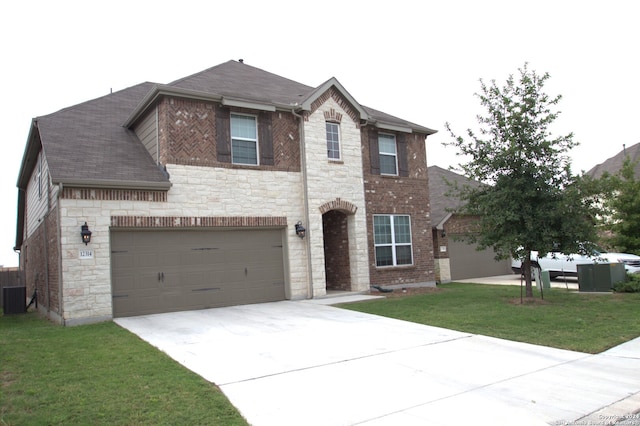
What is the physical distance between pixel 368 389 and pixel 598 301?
9.99 meters

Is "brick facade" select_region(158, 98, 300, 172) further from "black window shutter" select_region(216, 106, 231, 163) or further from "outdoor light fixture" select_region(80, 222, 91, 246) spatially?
"outdoor light fixture" select_region(80, 222, 91, 246)

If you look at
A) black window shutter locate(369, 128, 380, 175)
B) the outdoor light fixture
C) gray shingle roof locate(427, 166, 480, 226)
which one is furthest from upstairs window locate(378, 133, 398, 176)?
the outdoor light fixture

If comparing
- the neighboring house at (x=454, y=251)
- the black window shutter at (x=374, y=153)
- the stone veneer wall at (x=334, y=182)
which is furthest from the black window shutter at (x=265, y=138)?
the neighboring house at (x=454, y=251)

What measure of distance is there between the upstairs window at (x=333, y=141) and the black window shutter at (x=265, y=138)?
2.13 m

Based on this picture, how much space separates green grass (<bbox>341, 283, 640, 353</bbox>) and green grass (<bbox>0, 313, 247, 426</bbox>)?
5789 mm

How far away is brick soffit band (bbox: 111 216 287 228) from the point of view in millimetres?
12148

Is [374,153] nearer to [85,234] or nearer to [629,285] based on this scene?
[629,285]

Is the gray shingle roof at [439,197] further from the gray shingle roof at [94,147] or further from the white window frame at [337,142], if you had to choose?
the gray shingle roof at [94,147]

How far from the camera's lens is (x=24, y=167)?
1789 centimetres

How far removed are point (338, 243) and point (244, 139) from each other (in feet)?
16.4

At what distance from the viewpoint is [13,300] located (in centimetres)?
1527

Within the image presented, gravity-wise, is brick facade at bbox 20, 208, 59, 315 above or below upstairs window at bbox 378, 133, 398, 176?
below

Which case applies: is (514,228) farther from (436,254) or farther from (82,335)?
(82,335)

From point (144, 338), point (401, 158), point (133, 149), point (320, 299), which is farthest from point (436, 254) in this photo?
point (144, 338)
